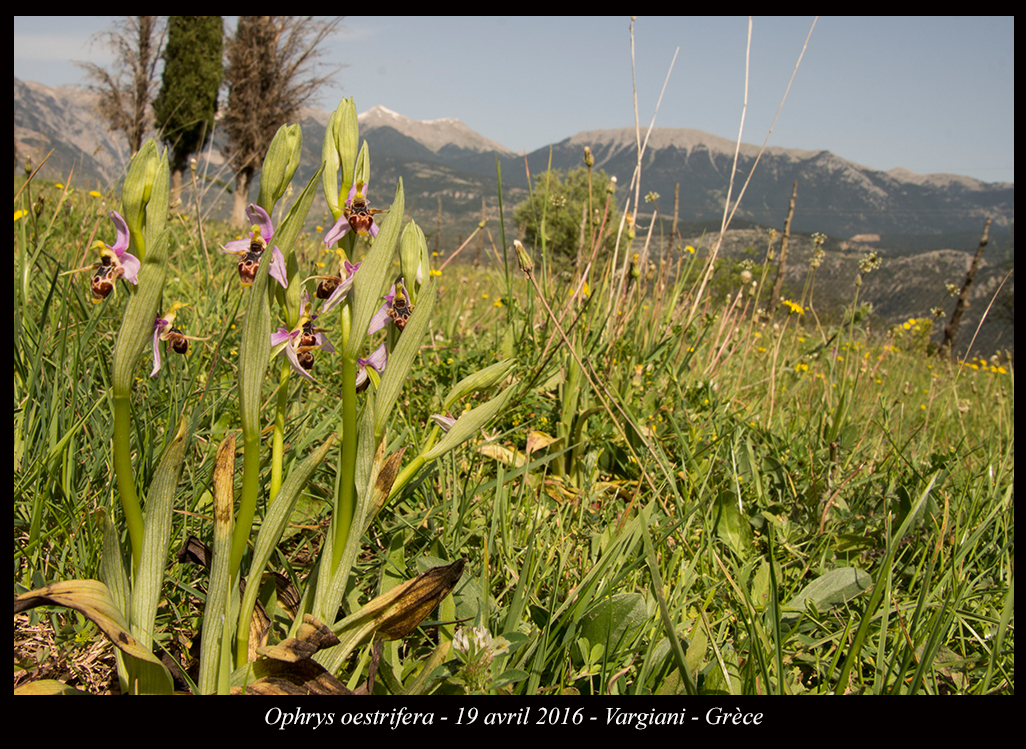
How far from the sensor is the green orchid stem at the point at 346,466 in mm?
858

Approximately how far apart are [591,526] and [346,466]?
100cm

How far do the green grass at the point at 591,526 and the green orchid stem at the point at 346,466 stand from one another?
0.25 metres

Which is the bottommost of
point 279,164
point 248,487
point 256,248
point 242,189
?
point 248,487

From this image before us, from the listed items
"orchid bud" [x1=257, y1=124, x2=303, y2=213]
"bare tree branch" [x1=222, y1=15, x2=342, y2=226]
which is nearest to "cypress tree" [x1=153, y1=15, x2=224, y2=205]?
"bare tree branch" [x1=222, y1=15, x2=342, y2=226]

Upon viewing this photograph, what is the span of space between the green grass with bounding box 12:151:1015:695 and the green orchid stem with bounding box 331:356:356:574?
252 mm

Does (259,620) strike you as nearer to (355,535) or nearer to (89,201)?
(355,535)

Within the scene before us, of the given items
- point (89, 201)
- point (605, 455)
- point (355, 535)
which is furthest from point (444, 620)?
point (89, 201)

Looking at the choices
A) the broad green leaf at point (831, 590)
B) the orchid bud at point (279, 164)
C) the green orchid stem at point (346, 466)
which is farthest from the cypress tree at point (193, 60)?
the broad green leaf at point (831, 590)

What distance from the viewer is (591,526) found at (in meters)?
1.68

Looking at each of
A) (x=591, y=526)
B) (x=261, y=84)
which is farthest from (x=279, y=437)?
(x=261, y=84)

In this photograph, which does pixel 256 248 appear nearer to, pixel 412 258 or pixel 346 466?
pixel 412 258

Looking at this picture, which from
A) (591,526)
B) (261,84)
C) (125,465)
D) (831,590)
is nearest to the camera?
(125,465)

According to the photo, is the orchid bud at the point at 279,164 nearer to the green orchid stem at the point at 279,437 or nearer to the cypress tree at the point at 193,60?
the green orchid stem at the point at 279,437
